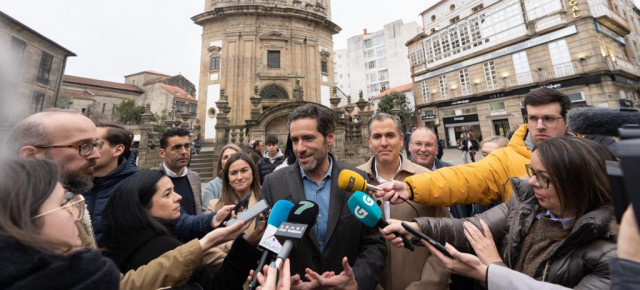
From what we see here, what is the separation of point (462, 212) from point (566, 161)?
7.18ft

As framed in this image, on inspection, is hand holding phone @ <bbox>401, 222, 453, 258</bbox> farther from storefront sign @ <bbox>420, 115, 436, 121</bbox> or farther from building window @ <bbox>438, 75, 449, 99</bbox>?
storefront sign @ <bbox>420, 115, 436, 121</bbox>

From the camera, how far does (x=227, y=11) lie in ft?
68.9

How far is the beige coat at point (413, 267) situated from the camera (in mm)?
2148

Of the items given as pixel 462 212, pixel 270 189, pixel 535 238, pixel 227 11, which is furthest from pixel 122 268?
pixel 227 11

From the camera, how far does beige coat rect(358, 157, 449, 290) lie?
2148 mm

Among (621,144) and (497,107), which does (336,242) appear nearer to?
(621,144)

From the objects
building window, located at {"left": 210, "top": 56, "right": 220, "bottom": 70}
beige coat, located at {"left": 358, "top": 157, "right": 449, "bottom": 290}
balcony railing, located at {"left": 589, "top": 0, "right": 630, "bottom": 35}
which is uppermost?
balcony railing, located at {"left": 589, "top": 0, "right": 630, "bottom": 35}

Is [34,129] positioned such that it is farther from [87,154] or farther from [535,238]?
[535,238]

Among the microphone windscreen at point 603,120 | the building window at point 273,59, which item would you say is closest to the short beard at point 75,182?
the microphone windscreen at point 603,120

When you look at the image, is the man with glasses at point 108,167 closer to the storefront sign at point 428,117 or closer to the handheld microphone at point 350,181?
the handheld microphone at point 350,181

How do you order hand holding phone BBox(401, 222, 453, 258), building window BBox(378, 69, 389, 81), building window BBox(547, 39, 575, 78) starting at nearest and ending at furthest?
hand holding phone BBox(401, 222, 453, 258) → building window BBox(547, 39, 575, 78) → building window BBox(378, 69, 389, 81)

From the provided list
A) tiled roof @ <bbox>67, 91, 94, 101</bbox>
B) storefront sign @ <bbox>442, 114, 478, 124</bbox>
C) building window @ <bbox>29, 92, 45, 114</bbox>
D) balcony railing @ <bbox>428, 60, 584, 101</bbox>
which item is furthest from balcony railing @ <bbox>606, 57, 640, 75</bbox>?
tiled roof @ <bbox>67, 91, 94, 101</bbox>

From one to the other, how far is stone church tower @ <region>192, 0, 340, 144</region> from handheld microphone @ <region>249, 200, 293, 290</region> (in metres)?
18.3

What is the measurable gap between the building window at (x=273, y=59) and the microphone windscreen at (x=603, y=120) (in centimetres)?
2253
